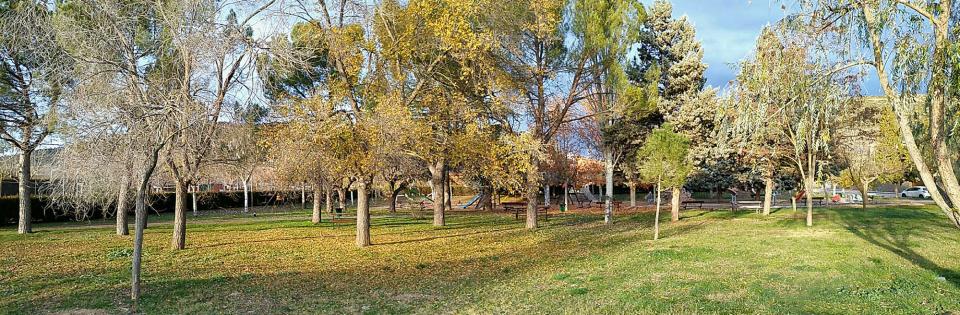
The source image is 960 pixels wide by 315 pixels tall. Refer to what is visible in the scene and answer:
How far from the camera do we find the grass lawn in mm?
7184

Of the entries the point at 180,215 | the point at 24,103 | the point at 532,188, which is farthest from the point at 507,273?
the point at 24,103

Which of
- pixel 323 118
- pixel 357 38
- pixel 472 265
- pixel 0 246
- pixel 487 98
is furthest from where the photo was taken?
pixel 487 98

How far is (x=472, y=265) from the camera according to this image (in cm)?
1088

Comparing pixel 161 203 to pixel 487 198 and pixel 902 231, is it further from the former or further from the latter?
pixel 902 231

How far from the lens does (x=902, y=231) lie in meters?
16.5

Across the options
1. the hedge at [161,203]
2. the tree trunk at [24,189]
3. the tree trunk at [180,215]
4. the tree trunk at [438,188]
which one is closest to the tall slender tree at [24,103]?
the tree trunk at [24,189]

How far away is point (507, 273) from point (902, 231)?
1289 centimetres

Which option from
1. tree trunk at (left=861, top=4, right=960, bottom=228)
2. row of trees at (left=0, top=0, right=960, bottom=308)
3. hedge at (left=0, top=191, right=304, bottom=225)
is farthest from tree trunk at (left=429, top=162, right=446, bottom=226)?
tree trunk at (left=861, top=4, right=960, bottom=228)

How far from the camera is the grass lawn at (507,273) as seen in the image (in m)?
7.18

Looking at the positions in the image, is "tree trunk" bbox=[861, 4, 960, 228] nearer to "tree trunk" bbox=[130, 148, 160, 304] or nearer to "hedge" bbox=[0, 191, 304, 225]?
"tree trunk" bbox=[130, 148, 160, 304]

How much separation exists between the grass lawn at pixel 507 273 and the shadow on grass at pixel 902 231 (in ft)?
0.20

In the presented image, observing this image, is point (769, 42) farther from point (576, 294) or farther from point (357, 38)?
point (357, 38)

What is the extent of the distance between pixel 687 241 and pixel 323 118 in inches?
350

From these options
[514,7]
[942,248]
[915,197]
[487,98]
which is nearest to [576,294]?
[942,248]
